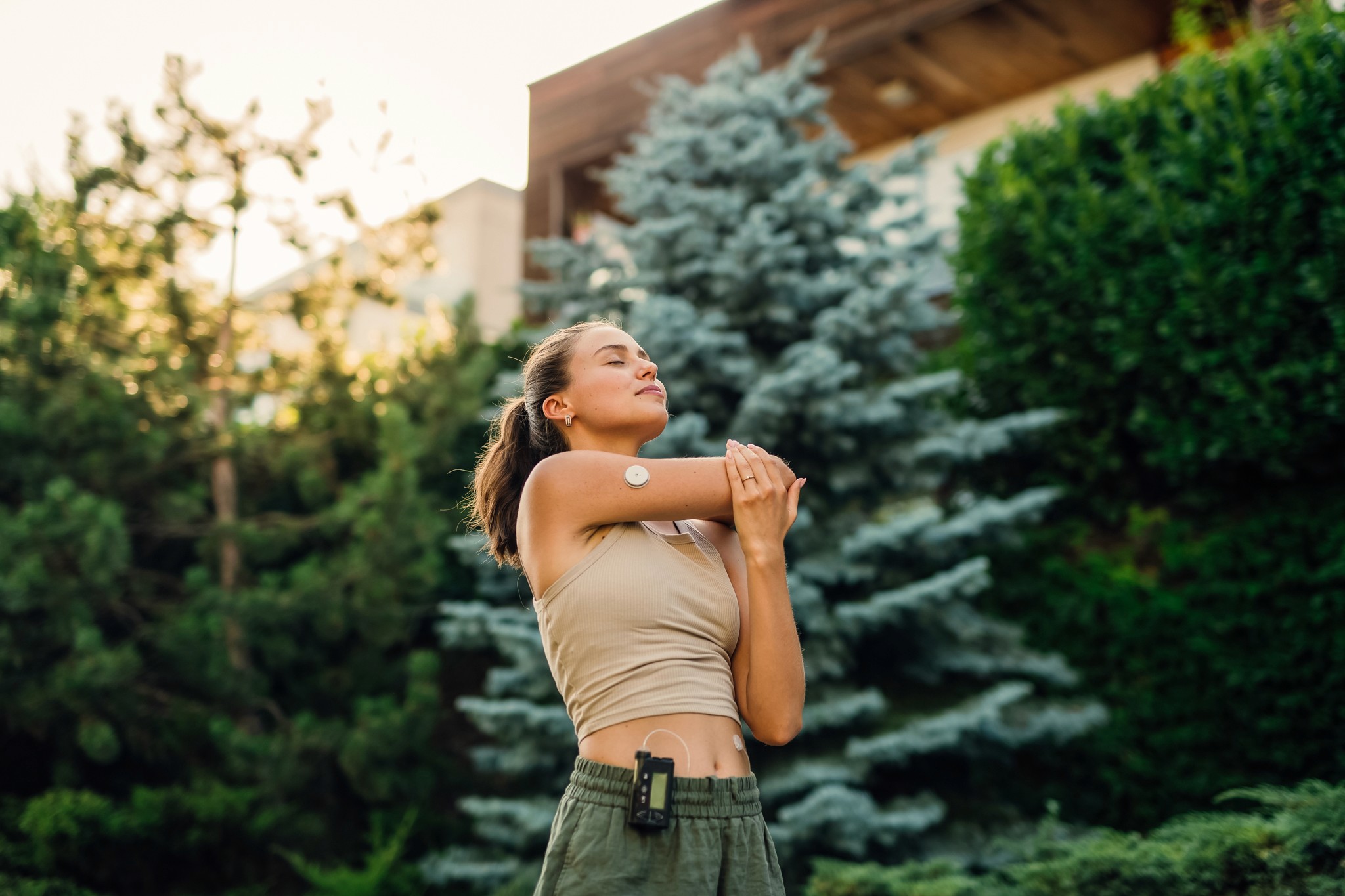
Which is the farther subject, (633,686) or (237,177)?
(237,177)

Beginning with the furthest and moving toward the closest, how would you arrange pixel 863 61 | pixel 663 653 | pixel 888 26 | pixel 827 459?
1. pixel 863 61
2. pixel 888 26
3. pixel 827 459
4. pixel 663 653

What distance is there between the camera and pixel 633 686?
1830 millimetres

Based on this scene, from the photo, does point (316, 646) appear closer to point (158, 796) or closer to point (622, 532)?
point (158, 796)

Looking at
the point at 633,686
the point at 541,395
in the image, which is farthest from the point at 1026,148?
the point at 633,686

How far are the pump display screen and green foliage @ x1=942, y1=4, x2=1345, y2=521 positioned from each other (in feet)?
15.1

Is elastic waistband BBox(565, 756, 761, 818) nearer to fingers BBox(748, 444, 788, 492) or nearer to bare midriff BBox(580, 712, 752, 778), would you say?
bare midriff BBox(580, 712, 752, 778)

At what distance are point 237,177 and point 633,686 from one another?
6508mm

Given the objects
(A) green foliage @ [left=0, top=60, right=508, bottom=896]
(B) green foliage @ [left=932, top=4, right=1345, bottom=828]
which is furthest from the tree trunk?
(B) green foliage @ [left=932, top=4, right=1345, bottom=828]

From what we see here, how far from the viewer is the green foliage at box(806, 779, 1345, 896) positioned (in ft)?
10.8

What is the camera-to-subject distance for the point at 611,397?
6.81 feet

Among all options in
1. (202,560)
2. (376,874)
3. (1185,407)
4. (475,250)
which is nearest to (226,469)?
(202,560)

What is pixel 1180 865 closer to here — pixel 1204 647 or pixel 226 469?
pixel 1204 647

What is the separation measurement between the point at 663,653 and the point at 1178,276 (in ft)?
A: 15.6

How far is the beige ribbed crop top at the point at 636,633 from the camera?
183 centimetres
